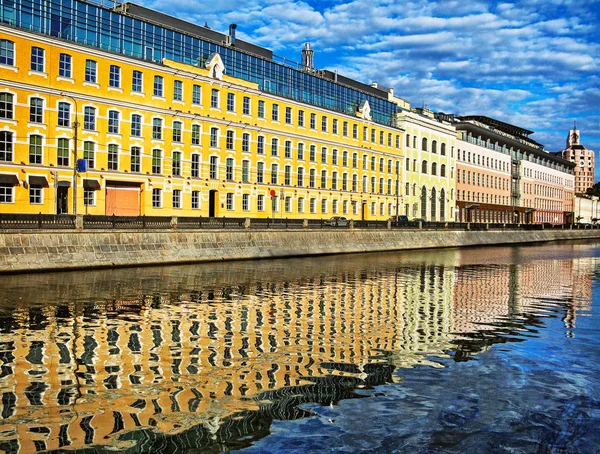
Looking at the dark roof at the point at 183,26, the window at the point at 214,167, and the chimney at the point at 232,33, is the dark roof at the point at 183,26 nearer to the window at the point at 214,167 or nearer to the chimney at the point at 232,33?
the chimney at the point at 232,33

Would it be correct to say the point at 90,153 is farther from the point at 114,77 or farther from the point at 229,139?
the point at 229,139

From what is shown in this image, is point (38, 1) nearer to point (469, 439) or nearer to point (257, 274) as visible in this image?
point (257, 274)

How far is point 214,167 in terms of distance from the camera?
198 ft

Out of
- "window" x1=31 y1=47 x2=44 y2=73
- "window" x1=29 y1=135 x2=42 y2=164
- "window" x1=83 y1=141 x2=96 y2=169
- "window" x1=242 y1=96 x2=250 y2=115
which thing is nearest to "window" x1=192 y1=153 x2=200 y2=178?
"window" x1=242 y1=96 x2=250 y2=115

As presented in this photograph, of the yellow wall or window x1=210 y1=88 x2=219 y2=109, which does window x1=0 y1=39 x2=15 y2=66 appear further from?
window x1=210 y1=88 x2=219 y2=109

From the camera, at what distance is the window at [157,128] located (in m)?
54.7

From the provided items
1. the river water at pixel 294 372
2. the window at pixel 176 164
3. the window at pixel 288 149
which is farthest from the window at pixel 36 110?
the window at pixel 288 149

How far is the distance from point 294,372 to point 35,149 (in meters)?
40.7

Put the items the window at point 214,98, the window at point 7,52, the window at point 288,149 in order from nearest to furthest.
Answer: the window at point 7,52
the window at point 214,98
the window at point 288,149

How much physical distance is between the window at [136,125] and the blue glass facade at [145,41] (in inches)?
203

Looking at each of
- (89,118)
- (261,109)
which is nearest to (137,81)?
(89,118)

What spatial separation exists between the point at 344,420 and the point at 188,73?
169ft

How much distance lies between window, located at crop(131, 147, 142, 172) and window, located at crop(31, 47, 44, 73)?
9.88 metres

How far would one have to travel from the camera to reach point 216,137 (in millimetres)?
60250
